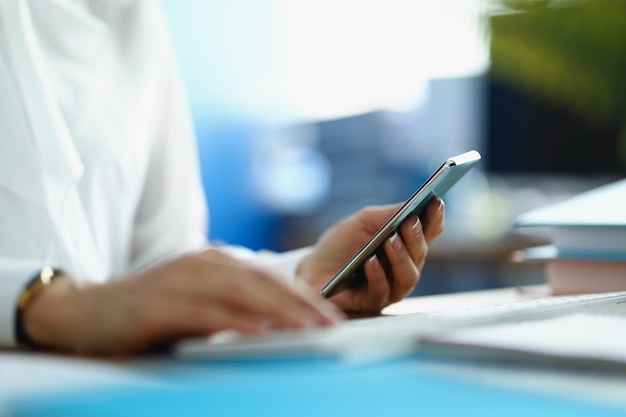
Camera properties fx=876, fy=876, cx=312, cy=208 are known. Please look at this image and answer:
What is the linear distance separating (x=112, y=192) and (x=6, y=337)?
1.97 ft

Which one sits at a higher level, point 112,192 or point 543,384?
point 543,384

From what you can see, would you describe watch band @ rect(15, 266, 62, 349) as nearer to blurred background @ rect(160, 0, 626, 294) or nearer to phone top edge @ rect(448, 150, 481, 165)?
phone top edge @ rect(448, 150, 481, 165)

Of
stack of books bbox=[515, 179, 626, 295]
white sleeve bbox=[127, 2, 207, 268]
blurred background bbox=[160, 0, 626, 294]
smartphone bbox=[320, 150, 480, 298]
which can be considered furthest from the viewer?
blurred background bbox=[160, 0, 626, 294]

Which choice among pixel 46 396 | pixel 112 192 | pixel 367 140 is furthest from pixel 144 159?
pixel 367 140

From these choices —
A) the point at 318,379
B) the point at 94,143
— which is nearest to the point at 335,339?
the point at 318,379

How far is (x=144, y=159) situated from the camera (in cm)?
118

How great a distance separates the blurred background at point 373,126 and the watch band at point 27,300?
1750mm

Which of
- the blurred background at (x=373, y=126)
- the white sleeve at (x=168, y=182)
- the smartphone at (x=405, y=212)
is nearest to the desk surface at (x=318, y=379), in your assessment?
→ the smartphone at (x=405, y=212)

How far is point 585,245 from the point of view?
3.01 ft

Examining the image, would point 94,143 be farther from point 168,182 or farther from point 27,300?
point 27,300

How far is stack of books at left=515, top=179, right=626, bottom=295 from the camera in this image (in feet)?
2.95

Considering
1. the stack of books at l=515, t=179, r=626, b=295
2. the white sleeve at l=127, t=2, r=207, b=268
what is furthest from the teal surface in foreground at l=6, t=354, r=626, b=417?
the white sleeve at l=127, t=2, r=207, b=268

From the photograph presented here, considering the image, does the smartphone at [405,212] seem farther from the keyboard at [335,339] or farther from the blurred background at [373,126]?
the blurred background at [373,126]

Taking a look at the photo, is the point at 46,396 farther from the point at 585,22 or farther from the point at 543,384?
the point at 585,22
